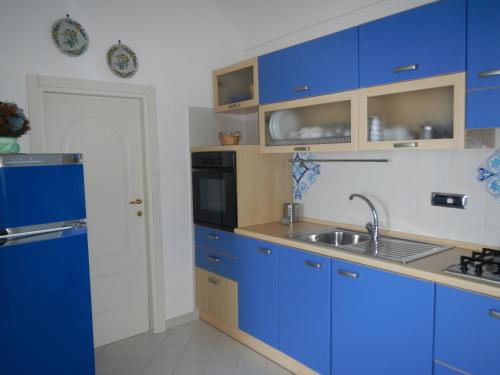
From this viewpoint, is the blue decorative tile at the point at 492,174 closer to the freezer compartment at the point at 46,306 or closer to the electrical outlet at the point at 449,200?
the electrical outlet at the point at 449,200

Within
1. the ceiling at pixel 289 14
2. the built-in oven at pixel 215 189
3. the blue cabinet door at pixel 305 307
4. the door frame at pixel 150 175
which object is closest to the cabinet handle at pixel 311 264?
the blue cabinet door at pixel 305 307

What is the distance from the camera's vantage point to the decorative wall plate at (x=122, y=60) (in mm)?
2910

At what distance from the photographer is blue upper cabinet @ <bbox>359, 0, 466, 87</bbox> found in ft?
6.18

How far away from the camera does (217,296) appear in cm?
321

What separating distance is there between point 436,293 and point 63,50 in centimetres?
274

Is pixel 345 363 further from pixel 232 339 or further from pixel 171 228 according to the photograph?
pixel 171 228

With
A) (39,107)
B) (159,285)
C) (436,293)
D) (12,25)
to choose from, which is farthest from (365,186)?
(12,25)

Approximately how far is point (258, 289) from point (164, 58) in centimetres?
200

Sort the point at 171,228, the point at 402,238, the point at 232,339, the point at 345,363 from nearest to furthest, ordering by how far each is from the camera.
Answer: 1. the point at 345,363
2. the point at 402,238
3. the point at 232,339
4. the point at 171,228

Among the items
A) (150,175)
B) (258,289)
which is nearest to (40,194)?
(150,175)

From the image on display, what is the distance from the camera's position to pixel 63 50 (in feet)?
8.80

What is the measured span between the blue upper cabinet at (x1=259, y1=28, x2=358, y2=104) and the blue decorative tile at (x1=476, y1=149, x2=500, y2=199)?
33.2 inches

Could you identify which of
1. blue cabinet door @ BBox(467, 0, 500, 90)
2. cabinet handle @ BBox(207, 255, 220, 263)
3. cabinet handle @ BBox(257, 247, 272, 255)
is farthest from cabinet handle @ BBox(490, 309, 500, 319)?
cabinet handle @ BBox(207, 255, 220, 263)

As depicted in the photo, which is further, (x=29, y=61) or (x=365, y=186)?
(x=365, y=186)
